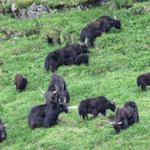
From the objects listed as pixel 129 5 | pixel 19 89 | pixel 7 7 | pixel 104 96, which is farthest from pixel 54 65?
pixel 7 7

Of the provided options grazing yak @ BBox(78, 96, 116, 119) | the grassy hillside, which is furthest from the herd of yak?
the grassy hillside

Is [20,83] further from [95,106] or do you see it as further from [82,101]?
[95,106]

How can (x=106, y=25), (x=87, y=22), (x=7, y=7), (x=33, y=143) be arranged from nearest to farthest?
1. (x=33, y=143)
2. (x=106, y=25)
3. (x=87, y=22)
4. (x=7, y=7)

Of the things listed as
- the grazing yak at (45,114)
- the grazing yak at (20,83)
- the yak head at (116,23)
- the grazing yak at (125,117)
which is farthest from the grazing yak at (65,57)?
the grazing yak at (125,117)

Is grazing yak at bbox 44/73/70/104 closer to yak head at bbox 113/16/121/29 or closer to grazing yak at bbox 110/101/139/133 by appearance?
grazing yak at bbox 110/101/139/133

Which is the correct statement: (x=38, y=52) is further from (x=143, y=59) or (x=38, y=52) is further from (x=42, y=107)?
(x=42, y=107)

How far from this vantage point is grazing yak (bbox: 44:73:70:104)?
23.6 metres

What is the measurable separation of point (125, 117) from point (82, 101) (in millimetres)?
2577

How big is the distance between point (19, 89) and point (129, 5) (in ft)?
28.7

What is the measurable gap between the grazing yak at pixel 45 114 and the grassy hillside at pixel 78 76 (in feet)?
0.89

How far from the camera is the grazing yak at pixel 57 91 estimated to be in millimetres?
23562

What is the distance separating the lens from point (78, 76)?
1079 inches

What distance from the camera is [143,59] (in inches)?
1084

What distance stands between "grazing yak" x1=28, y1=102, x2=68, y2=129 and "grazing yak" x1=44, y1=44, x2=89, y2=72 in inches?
214
